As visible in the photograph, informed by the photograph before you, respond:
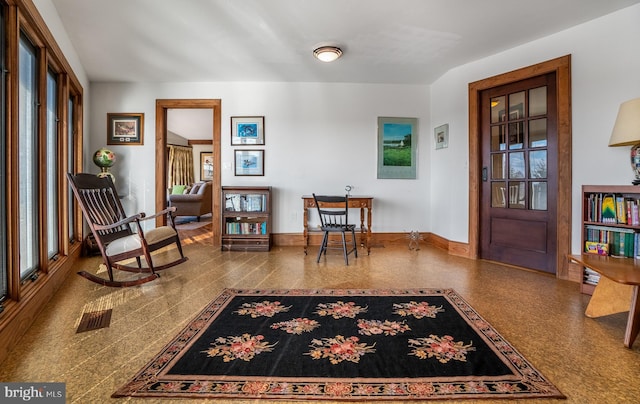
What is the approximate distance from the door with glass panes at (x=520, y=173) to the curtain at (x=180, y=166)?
8552 millimetres

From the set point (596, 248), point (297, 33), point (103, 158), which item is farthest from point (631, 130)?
point (103, 158)

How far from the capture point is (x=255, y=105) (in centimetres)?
431

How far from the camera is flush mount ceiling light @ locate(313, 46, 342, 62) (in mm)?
3156

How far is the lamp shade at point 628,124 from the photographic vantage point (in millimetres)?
2092

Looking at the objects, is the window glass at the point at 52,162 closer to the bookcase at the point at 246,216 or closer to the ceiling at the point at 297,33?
the ceiling at the point at 297,33

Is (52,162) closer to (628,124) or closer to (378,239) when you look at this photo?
(378,239)

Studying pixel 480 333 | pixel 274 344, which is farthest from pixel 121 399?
pixel 480 333

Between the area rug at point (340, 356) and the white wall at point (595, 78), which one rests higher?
the white wall at point (595, 78)

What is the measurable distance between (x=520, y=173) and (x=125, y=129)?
17.1ft

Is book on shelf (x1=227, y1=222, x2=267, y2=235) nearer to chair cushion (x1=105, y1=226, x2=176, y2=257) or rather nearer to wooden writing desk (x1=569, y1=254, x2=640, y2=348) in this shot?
chair cushion (x1=105, y1=226, x2=176, y2=257)

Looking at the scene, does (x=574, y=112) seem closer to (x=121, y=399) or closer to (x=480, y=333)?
(x=480, y=333)

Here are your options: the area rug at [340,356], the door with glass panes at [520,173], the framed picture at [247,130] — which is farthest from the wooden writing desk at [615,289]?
the framed picture at [247,130]

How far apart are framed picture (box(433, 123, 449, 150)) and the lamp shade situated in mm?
1887

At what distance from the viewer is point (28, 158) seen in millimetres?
2195
